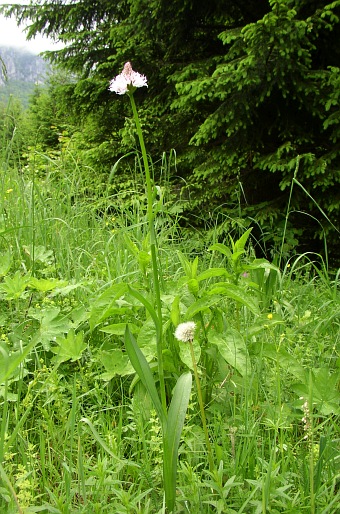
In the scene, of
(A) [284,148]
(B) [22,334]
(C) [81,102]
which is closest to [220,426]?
(B) [22,334]

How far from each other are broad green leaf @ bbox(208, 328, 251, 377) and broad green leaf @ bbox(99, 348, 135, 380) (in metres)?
0.26

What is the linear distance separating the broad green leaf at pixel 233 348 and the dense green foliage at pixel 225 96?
156cm

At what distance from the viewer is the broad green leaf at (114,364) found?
1167mm

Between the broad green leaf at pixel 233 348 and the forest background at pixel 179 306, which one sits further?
the broad green leaf at pixel 233 348

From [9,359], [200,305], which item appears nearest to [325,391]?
[200,305]

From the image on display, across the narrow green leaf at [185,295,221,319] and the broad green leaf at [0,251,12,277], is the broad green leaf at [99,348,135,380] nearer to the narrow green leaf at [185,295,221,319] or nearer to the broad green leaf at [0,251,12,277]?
the narrow green leaf at [185,295,221,319]

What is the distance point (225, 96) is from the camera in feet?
11.6

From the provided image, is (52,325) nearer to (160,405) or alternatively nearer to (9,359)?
(9,359)

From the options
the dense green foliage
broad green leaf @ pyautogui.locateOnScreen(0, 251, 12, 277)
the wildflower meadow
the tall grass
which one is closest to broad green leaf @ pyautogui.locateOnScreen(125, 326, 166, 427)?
Answer: the wildflower meadow

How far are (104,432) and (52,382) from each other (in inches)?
7.5

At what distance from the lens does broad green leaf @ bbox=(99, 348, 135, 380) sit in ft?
3.83

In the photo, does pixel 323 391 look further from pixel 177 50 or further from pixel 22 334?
pixel 177 50

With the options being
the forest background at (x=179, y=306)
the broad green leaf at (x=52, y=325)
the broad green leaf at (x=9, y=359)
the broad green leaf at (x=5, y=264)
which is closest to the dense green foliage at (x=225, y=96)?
the forest background at (x=179, y=306)

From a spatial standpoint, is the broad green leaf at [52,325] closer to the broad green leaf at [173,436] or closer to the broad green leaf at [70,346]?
the broad green leaf at [70,346]
